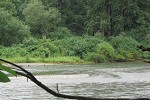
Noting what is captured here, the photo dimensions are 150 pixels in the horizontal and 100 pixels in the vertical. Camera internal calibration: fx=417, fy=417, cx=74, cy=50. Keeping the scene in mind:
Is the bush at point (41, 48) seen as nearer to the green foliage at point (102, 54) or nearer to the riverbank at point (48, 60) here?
the riverbank at point (48, 60)

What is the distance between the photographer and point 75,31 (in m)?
65.8

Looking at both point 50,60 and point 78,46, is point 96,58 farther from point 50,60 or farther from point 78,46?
point 50,60

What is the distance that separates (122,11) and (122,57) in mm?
13027

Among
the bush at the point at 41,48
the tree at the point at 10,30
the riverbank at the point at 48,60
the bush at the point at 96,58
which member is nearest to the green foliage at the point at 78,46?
the bush at the point at 41,48

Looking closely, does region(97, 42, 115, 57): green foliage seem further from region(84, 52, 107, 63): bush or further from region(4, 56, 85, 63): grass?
region(4, 56, 85, 63): grass

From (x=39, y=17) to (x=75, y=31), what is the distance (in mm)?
12140

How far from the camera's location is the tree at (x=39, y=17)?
5516 cm

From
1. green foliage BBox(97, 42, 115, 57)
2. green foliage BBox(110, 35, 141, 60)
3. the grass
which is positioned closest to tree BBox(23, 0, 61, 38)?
green foliage BBox(110, 35, 141, 60)

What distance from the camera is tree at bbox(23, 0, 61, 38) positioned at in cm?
5516

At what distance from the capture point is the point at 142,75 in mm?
26547

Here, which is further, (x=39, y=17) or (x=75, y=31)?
(x=75, y=31)

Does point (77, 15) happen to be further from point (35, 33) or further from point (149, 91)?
point (149, 91)

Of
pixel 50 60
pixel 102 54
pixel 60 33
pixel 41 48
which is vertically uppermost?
pixel 60 33

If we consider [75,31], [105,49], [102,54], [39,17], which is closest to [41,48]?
[102,54]
